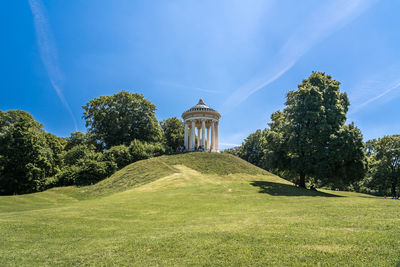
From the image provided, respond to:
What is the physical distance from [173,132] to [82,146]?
2936cm

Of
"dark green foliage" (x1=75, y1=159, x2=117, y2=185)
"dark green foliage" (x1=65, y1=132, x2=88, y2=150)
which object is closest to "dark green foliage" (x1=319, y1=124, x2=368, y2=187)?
"dark green foliage" (x1=75, y1=159, x2=117, y2=185)

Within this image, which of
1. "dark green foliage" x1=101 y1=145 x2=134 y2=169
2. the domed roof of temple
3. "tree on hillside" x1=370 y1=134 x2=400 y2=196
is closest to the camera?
"dark green foliage" x1=101 y1=145 x2=134 y2=169

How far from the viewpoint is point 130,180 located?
3262cm

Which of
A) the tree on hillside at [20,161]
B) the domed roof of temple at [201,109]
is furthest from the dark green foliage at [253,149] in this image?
the tree on hillside at [20,161]

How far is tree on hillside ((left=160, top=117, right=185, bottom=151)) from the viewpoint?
7034cm

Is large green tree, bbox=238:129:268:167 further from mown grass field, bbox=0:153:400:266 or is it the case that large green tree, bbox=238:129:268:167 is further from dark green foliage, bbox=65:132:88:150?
mown grass field, bbox=0:153:400:266

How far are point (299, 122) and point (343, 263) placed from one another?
25826mm

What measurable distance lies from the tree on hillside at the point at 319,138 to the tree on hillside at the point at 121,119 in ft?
106

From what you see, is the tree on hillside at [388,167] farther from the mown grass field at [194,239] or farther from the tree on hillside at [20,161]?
Result: the tree on hillside at [20,161]

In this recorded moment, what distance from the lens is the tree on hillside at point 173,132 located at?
231 feet

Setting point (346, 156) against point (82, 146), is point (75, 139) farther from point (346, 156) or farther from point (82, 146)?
point (346, 156)

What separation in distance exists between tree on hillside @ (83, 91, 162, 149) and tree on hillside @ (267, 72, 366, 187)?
32.2 m

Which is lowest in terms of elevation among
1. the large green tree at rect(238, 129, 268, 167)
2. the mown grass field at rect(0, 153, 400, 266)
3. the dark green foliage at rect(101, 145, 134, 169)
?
the mown grass field at rect(0, 153, 400, 266)

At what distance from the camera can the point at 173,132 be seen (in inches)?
2859
